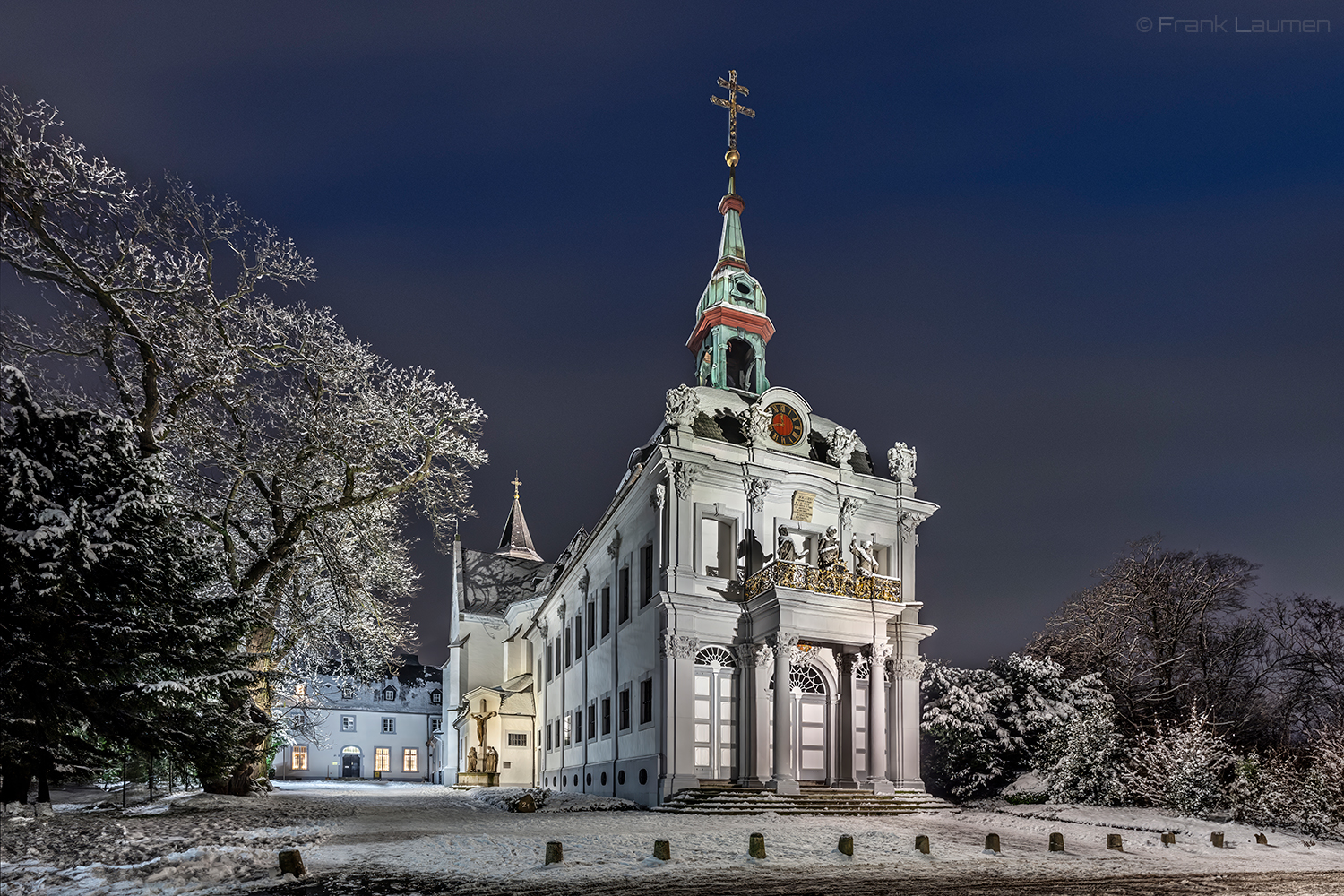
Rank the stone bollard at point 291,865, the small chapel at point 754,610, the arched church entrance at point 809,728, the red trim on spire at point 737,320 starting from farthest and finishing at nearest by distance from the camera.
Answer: the red trim on spire at point 737,320 < the arched church entrance at point 809,728 < the small chapel at point 754,610 < the stone bollard at point 291,865

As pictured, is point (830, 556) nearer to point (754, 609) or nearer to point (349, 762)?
point (754, 609)

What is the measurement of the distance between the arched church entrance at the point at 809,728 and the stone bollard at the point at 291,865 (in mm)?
16755

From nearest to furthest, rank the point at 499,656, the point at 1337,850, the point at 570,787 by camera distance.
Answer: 1. the point at 1337,850
2. the point at 570,787
3. the point at 499,656

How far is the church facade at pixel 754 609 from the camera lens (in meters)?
23.3

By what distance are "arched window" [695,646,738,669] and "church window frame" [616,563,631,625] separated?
162 inches

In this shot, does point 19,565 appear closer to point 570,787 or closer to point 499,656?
point 570,787

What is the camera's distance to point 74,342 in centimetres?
1517

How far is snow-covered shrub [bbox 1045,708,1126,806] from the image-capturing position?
2462 centimetres

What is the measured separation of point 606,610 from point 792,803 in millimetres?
11648

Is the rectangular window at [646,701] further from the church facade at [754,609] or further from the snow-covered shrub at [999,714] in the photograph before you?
the snow-covered shrub at [999,714]

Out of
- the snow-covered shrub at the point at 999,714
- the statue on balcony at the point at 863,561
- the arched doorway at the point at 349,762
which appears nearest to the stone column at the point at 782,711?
the statue on balcony at the point at 863,561

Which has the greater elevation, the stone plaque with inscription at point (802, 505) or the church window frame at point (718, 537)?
the stone plaque with inscription at point (802, 505)

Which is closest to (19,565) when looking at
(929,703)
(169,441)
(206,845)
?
(206,845)

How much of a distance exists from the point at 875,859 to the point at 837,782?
12.2 meters
